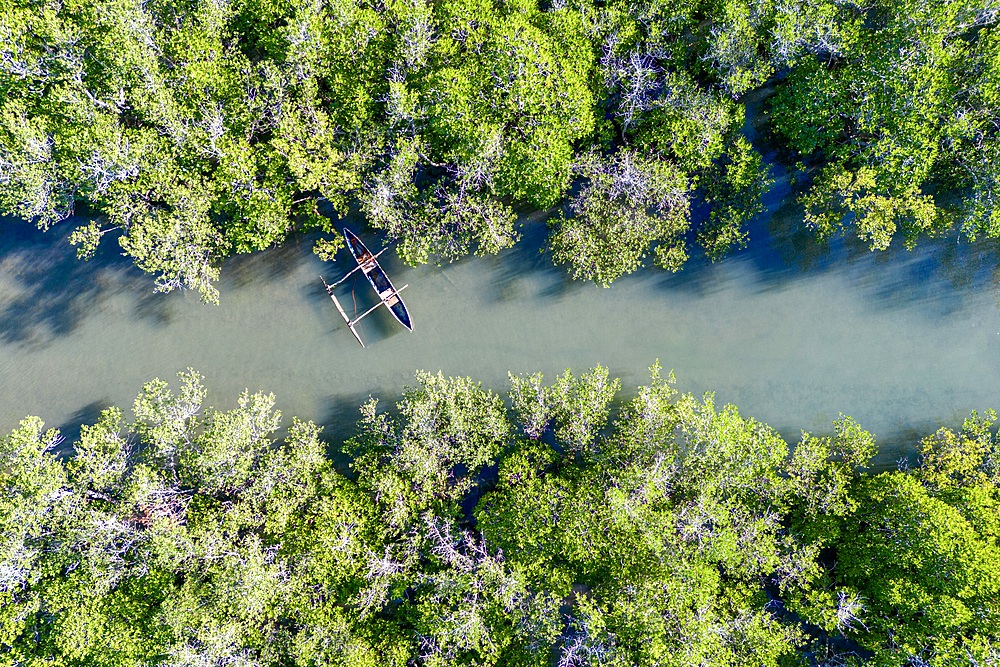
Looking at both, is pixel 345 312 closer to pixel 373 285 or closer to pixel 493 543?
pixel 373 285

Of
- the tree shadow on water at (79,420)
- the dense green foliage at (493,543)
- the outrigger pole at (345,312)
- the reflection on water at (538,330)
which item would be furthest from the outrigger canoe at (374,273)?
the tree shadow on water at (79,420)

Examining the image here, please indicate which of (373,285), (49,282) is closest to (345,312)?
(373,285)

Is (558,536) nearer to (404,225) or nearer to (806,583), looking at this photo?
(806,583)

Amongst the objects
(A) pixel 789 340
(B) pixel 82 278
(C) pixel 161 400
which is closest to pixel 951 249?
(A) pixel 789 340

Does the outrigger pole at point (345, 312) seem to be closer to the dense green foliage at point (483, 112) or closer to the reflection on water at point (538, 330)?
the reflection on water at point (538, 330)

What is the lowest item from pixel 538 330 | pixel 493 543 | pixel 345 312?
pixel 493 543

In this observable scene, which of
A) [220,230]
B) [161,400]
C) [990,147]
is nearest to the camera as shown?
[990,147]

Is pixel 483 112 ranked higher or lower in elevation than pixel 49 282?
lower
